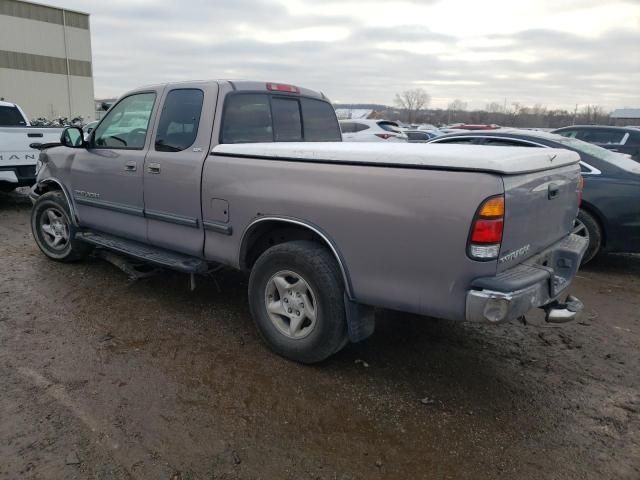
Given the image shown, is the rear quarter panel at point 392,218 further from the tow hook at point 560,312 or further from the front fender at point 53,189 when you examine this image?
the front fender at point 53,189

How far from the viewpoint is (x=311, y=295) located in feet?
11.3

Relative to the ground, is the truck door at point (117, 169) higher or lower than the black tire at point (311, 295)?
higher

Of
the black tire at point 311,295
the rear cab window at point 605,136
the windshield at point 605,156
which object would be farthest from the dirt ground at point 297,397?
the rear cab window at point 605,136

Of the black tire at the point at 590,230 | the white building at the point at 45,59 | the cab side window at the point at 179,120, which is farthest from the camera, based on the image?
the white building at the point at 45,59

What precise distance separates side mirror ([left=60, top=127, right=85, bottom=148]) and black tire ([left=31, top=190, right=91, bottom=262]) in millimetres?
693

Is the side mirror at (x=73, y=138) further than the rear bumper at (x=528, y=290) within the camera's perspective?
Yes

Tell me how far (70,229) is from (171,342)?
7.77 feet

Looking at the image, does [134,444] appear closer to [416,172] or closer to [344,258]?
[344,258]

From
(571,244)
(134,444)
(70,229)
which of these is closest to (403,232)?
(571,244)

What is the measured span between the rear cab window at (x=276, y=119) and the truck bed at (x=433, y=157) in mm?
574

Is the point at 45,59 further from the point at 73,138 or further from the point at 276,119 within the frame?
the point at 276,119

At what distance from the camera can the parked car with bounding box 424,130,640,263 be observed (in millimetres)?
5730

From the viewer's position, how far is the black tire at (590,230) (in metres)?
5.90

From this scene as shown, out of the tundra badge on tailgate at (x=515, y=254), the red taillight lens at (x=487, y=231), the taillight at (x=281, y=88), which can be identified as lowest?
the tundra badge on tailgate at (x=515, y=254)
